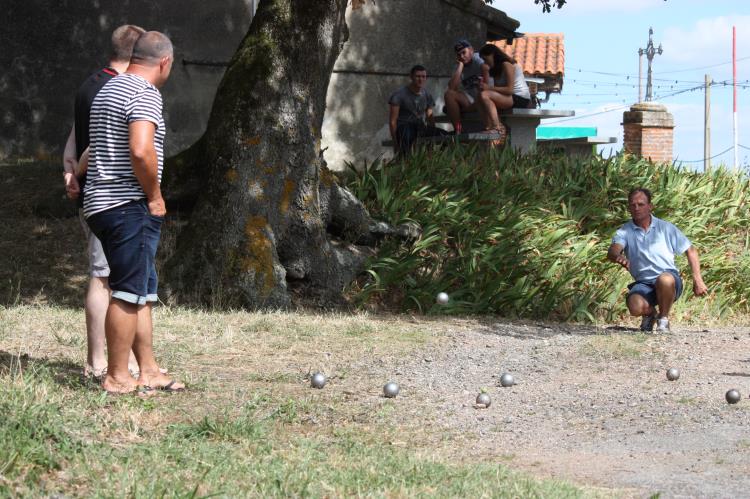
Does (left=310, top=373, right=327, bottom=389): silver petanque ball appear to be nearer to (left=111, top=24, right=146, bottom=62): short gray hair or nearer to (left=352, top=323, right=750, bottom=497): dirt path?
(left=352, top=323, right=750, bottom=497): dirt path

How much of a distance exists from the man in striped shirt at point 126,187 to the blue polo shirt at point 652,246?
553 centimetres

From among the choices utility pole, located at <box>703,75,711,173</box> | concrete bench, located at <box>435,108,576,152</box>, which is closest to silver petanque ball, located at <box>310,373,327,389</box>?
concrete bench, located at <box>435,108,576,152</box>

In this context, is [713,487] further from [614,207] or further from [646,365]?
[614,207]

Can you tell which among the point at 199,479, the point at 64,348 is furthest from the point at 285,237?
the point at 199,479

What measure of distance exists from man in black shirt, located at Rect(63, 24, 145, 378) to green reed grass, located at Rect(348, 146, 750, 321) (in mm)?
4842

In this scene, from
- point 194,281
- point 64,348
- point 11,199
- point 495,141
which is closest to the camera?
point 64,348

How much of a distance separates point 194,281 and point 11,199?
159 inches

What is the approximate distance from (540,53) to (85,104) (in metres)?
23.8

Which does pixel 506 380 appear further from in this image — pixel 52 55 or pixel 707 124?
pixel 707 124

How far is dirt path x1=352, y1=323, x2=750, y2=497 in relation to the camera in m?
4.99

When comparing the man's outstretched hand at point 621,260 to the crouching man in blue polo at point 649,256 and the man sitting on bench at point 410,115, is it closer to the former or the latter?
the crouching man in blue polo at point 649,256

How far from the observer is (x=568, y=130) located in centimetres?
2952

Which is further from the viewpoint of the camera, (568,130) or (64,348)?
(568,130)

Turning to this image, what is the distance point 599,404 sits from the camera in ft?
21.1
